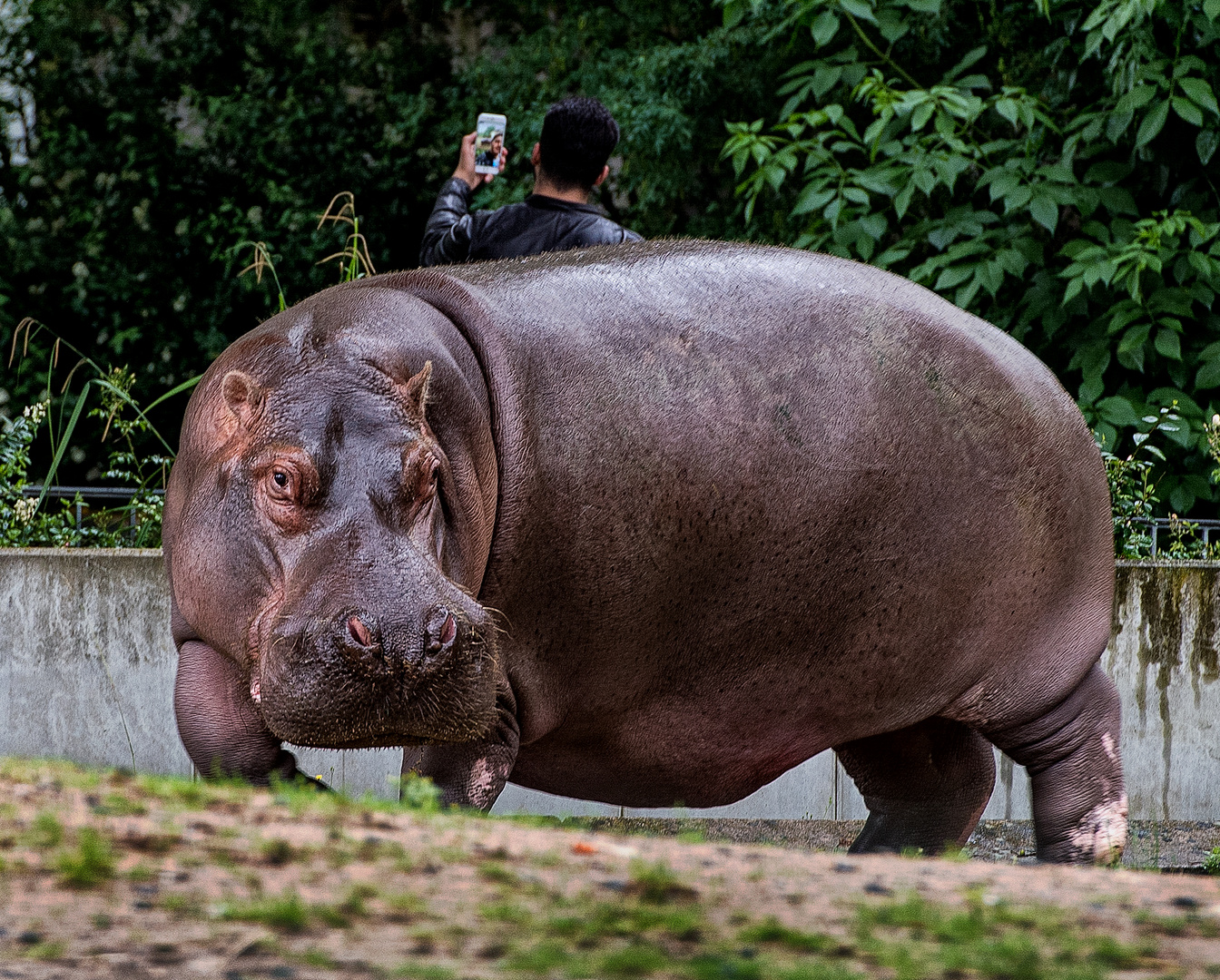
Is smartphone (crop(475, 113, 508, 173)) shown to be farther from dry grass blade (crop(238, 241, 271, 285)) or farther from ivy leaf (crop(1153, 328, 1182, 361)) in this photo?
ivy leaf (crop(1153, 328, 1182, 361))

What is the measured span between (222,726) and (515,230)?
6.01 ft

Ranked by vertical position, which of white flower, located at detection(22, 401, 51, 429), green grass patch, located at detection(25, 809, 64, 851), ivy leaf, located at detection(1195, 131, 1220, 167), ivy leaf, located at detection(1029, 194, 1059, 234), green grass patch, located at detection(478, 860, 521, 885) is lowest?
green grass patch, located at detection(478, 860, 521, 885)

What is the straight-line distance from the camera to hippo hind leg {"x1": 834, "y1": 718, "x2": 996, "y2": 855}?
428 centimetres

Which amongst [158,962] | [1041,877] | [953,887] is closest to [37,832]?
[158,962]

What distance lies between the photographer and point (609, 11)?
10867 mm

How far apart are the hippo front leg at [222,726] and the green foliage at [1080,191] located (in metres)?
4.22

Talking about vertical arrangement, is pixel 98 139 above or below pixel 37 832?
above

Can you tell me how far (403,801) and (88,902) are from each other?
93cm

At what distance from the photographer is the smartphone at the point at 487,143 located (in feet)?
16.7

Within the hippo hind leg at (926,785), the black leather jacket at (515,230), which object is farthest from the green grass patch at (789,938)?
the black leather jacket at (515,230)

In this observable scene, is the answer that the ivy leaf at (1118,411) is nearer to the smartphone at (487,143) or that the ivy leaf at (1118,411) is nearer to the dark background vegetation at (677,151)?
the dark background vegetation at (677,151)

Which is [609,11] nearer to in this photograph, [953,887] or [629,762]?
[629,762]

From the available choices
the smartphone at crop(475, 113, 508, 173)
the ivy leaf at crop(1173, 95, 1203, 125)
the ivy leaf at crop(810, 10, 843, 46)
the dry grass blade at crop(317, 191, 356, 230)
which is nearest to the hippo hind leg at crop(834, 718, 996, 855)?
the smartphone at crop(475, 113, 508, 173)

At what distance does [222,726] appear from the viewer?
331 cm
